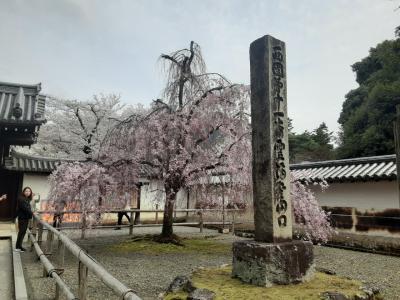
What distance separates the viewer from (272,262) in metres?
4.73

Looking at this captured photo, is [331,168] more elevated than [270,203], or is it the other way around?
[331,168]

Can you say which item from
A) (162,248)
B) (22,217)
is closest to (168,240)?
(162,248)

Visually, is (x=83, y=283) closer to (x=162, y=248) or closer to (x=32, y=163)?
(x=162, y=248)

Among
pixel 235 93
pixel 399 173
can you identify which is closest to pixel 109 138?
pixel 235 93

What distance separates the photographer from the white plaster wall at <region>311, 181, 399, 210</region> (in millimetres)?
11602

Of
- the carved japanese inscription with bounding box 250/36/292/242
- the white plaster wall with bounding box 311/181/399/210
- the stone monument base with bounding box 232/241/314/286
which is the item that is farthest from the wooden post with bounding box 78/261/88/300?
the white plaster wall with bounding box 311/181/399/210

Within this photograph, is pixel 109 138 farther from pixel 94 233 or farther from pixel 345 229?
pixel 345 229

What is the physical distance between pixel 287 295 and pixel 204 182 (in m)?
6.28

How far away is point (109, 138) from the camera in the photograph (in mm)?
10578

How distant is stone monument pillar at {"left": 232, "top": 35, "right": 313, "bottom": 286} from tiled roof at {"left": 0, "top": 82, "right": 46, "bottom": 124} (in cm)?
724

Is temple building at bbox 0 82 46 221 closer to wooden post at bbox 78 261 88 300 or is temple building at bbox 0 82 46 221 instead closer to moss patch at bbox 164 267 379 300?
moss patch at bbox 164 267 379 300

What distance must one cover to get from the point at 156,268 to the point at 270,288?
165 inches

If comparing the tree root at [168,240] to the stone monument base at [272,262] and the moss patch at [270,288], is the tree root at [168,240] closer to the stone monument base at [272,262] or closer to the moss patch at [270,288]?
the moss patch at [270,288]

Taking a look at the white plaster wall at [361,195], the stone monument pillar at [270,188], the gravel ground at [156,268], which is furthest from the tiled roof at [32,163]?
the stone monument pillar at [270,188]
